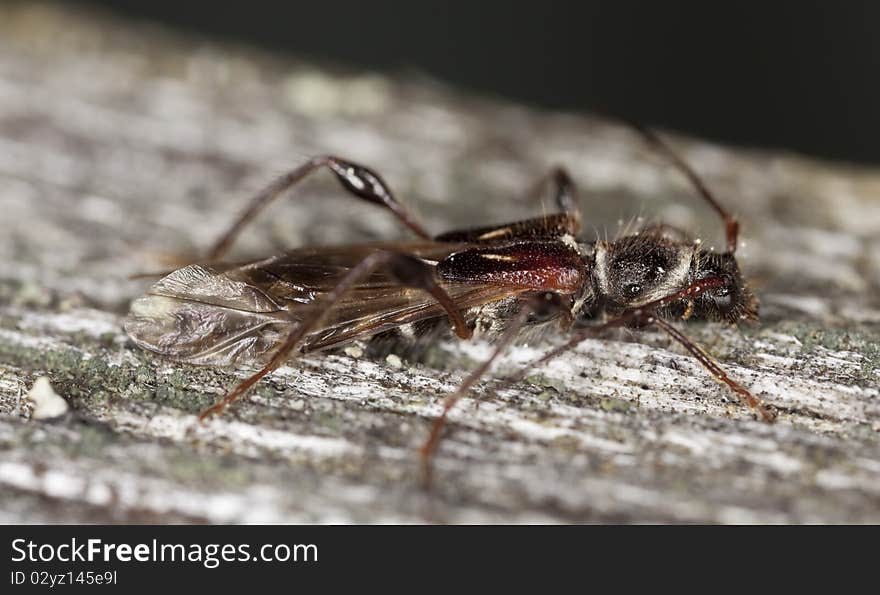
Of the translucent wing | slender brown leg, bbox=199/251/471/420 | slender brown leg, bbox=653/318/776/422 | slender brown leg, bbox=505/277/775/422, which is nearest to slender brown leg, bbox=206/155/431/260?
the translucent wing

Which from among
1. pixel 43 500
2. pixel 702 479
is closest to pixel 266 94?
pixel 43 500

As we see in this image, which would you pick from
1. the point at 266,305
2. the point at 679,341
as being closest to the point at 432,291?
the point at 266,305

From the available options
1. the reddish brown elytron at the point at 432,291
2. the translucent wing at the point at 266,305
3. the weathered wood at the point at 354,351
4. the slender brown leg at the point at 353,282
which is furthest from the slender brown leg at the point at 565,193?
the slender brown leg at the point at 353,282

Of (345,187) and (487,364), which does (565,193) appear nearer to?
(345,187)

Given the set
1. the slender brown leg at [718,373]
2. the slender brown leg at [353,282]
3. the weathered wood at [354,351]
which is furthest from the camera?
the slender brown leg at [353,282]

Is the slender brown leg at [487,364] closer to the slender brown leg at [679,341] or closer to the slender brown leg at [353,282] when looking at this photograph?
the slender brown leg at [679,341]

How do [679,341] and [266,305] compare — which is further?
[266,305]

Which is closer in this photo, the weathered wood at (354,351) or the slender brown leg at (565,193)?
the weathered wood at (354,351)

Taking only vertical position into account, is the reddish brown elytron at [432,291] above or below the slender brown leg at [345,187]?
below
